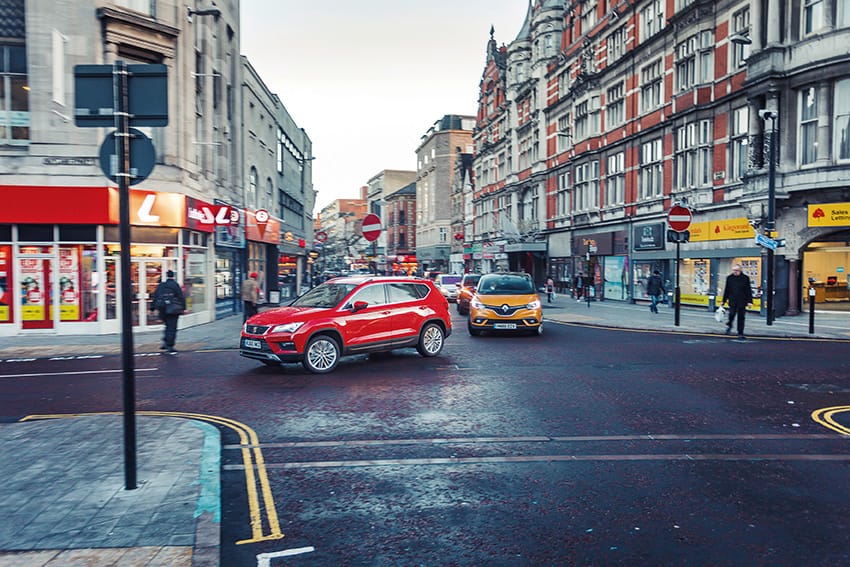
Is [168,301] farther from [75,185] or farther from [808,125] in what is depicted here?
[808,125]

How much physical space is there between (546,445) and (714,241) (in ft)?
69.7

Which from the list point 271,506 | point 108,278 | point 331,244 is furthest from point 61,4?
point 331,244

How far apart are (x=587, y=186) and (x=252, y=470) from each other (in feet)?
110

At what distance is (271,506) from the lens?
472 centimetres

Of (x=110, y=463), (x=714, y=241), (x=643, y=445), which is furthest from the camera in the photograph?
(x=714, y=241)

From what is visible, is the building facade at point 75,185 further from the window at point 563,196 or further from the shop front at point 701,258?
the window at point 563,196

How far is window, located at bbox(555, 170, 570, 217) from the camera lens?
39.0 metres

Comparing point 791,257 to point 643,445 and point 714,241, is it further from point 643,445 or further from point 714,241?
point 643,445

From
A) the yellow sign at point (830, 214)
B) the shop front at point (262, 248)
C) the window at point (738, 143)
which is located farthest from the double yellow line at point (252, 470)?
the window at point (738, 143)

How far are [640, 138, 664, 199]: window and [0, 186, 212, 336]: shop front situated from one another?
2164cm

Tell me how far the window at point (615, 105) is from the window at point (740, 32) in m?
8.59

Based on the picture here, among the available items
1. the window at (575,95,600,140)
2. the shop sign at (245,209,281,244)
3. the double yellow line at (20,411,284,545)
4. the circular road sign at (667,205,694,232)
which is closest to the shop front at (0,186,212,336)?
the shop sign at (245,209,281,244)

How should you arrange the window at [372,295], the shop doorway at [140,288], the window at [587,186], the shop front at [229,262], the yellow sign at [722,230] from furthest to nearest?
the window at [587,186] → the yellow sign at [722,230] → the shop front at [229,262] → the shop doorway at [140,288] → the window at [372,295]

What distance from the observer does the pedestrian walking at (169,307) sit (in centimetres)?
1386
